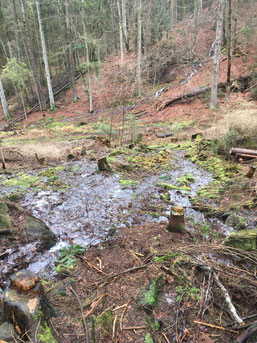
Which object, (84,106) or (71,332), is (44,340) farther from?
(84,106)

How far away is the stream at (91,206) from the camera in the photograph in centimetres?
333

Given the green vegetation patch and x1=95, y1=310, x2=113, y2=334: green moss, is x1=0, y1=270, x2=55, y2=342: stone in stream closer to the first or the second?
x1=95, y1=310, x2=113, y2=334: green moss

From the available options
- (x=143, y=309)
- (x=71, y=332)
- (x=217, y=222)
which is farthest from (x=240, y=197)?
(x=71, y=332)

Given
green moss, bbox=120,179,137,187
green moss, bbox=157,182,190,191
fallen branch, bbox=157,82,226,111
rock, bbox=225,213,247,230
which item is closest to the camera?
rock, bbox=225,213,247,230

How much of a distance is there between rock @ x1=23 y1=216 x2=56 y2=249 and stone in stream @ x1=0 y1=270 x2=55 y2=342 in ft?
5.30

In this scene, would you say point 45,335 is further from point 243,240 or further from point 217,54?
point 217,54

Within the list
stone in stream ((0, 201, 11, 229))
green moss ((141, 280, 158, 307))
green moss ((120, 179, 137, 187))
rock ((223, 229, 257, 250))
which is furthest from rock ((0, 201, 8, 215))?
rock ((223, 229, 257, 250))

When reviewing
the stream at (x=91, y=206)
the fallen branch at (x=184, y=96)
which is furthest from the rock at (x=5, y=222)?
the fallen branch at (x=184, y=96)

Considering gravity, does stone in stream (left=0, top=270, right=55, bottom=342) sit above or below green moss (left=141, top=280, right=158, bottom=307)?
above

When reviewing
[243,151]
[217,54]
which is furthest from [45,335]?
[217,54]

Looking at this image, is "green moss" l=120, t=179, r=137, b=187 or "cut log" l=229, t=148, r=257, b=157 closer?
"green moss" l=120, t=179, r=137, b=187

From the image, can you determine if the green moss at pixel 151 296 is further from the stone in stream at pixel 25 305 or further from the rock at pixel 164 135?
the rock at pixel 164 135

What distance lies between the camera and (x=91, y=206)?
15.6 feet

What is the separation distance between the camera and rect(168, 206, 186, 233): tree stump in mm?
3523
